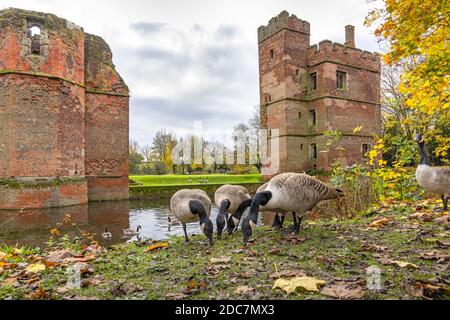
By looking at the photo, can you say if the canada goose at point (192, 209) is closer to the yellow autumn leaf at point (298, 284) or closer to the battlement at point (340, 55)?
the yellow autumn leaf at point (298, 284)

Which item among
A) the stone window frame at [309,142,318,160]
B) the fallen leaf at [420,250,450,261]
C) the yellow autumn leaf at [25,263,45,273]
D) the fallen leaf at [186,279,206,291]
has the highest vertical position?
the stone window frame at [309,142,318,160]

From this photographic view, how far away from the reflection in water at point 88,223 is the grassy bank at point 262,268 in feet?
16.2

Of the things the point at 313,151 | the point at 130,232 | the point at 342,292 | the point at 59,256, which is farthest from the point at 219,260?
the point at 313,151

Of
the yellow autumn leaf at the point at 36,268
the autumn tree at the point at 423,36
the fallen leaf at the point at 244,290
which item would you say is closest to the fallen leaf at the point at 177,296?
the fallen leaf at the point at 244,290

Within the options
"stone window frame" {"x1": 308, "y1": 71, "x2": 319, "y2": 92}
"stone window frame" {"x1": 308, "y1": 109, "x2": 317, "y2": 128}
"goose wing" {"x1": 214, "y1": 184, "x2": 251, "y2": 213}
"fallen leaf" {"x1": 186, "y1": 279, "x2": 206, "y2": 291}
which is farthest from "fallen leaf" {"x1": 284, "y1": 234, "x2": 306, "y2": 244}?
"stone window frame" {"x1": 308, "y1": 71, "x2": 319, "y2": 92}

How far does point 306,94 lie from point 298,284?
1101 inches

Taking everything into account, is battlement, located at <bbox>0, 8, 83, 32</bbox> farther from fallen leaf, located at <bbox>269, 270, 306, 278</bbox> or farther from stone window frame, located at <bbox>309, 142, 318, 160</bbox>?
stone window frame, located at <bbox>309, 142, 318, 160</bbox>

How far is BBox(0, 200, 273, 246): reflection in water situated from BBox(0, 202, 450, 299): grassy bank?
493 centimetres

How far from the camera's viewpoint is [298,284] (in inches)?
111

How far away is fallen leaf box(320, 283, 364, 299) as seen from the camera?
2570mm

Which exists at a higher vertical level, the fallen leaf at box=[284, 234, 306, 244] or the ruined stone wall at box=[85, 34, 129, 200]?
the ruined stone wall at box=[85, 34, 129, 200]

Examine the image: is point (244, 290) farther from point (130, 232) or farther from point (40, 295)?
point (130, 232)
